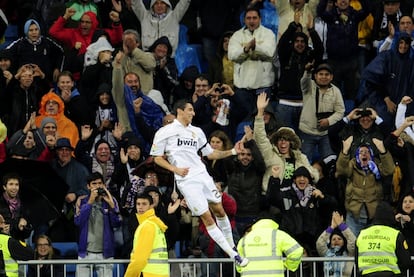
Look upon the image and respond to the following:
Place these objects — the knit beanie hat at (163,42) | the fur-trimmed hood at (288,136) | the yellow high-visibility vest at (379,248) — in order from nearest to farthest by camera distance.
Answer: the yellow high-visibility vest at (379,248), the fur-trimmed hood at (288,136), the knit beanie hat at (163,42)

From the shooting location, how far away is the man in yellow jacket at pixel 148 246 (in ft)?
81.8

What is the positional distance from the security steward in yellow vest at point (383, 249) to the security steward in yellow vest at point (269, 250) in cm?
Answer: 101

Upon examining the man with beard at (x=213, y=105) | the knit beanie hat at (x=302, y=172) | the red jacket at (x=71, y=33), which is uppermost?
the red jacket at (x=71, y=33)

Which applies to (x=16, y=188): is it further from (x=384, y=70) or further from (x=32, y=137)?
(x=384, y=70)

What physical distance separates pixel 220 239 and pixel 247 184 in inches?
96.7

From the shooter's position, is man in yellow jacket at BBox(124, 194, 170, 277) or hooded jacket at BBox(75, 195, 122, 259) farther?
hooded jacket at BBox(75, 195, 122, 259)

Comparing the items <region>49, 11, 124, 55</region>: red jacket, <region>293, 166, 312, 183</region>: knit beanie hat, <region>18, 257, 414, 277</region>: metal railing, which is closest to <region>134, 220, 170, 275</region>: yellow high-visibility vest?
<region>18, 257, 414, 277</region>: metal railing

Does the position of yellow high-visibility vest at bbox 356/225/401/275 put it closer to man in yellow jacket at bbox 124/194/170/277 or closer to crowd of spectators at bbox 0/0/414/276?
crowd of spectators at bbox 0/0/414/276

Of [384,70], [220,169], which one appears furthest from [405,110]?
[220,169]

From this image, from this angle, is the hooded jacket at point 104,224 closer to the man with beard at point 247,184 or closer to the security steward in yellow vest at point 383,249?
the man with beard at point 247,184

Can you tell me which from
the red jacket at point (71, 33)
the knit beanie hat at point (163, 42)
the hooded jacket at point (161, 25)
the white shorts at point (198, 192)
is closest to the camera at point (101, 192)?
the white shorts at point (198, 192)

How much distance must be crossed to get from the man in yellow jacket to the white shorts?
124 cm

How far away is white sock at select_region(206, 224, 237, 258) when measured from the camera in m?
26.1

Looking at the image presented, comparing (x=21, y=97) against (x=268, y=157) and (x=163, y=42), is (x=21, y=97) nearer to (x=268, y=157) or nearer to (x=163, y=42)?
(x=163, y=42)
